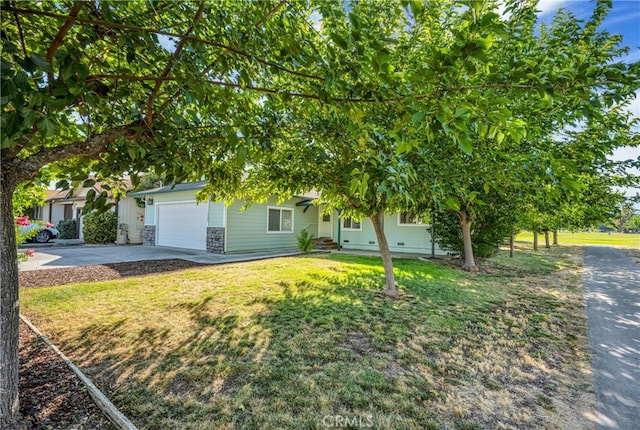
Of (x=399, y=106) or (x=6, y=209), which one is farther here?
(x=6, y=209)

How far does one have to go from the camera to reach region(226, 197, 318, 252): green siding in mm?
12641

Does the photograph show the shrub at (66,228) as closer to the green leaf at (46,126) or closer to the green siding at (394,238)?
the green siding at (394,238)

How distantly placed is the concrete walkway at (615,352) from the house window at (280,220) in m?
11.5

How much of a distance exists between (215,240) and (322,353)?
1019cm

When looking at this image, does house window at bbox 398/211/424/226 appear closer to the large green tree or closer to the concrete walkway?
the concrete walkway

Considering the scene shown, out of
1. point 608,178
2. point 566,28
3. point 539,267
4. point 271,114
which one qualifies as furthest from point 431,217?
point 271,114

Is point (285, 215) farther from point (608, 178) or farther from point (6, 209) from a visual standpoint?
point (6, 209)

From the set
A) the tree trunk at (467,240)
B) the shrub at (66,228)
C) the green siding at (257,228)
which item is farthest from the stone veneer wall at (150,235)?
the tree trunk at (467,240)

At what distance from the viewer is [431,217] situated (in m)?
12.4

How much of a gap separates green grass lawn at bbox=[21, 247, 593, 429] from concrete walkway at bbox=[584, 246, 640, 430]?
0.15 metres

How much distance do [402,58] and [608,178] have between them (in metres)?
5.99

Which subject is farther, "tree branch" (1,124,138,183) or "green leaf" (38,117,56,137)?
"tree branch" (1,124,138,183)

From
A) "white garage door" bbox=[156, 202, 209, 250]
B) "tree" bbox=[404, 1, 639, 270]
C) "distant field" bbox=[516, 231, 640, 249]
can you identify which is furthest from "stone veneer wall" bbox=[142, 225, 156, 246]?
"distant field" bbox=[516, 231, 640, 249]

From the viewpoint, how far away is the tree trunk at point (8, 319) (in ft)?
6.54
